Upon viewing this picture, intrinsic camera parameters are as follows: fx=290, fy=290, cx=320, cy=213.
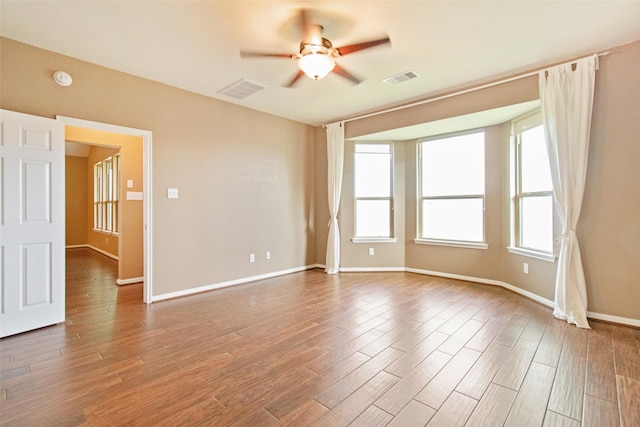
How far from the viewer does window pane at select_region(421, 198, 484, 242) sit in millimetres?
4582

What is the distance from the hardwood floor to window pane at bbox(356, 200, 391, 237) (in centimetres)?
191

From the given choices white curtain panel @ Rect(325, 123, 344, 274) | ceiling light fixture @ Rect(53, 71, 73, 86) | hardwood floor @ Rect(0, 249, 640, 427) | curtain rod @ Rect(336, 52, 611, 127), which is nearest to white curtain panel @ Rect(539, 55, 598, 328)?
curtain rod @ Rect(336, 52, 611, 127)

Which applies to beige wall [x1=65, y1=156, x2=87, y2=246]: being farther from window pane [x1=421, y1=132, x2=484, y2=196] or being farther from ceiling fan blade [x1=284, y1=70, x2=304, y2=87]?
window pane [x1=421, y1=132, x2=484, y2=196]

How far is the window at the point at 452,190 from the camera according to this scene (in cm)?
456

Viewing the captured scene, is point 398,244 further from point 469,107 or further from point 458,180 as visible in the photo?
point 469,107

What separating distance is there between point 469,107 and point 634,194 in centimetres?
190

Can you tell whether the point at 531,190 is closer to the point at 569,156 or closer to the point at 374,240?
the point at 569,156

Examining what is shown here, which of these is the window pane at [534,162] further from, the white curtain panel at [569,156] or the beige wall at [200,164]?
the beige wall at [200,164]

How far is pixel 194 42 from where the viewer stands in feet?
9.17

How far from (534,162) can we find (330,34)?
119 inches

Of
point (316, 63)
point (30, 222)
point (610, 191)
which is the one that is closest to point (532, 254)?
point (610, 191)

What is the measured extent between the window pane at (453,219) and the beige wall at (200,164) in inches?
86.0

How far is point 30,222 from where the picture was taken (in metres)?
2.78

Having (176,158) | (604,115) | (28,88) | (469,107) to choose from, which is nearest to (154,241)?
(176,158)
